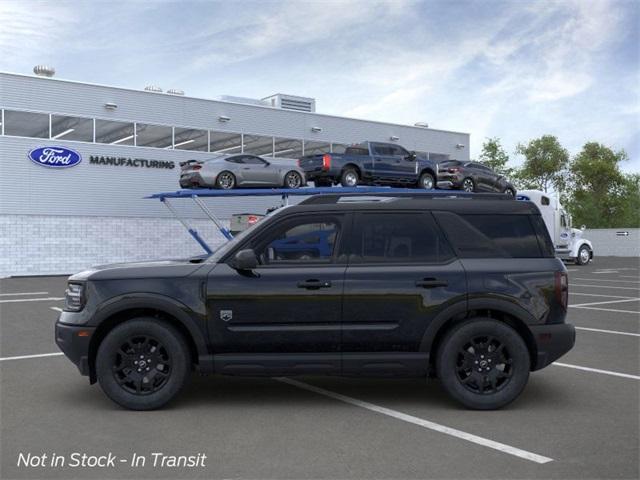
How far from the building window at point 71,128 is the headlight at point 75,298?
74.2 ft

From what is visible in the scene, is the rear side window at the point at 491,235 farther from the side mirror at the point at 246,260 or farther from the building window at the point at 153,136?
the building window at the point at 153,136

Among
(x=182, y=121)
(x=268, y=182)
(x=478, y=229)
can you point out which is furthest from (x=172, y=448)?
(x=182, y=121)

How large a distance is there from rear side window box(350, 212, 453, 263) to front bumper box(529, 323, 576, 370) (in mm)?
996

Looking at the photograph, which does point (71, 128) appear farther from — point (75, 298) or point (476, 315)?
point (476, 315)

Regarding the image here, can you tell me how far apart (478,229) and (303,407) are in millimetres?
2193

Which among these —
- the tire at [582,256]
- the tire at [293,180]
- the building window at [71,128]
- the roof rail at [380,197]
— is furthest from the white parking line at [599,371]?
the tire at [582,256]

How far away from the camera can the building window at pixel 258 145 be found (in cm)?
3156

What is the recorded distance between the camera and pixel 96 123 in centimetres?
2755

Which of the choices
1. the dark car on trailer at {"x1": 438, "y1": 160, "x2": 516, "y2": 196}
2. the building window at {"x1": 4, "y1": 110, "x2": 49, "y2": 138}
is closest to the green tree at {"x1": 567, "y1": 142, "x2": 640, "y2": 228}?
the dark car on trailer at {"x1": 438, "y1": 160, "x2": 516, "y2": 196}

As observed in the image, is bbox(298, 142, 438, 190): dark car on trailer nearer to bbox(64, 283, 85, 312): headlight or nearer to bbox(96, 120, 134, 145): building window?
bbox(96, 120, 134, 145): building window

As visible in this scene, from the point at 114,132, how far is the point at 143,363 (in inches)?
943

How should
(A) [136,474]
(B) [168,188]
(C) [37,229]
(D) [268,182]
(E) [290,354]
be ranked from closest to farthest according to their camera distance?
(A) [136,474], (E) [290,354], (D) [268,182], (C) [37,229], (B) [168,188]

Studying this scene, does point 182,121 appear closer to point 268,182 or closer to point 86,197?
point 86,197

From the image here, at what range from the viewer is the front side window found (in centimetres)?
582
